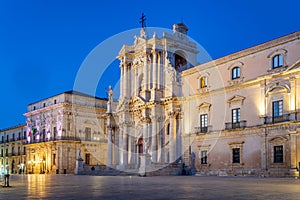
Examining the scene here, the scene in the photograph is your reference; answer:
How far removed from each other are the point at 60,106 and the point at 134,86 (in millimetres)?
16912

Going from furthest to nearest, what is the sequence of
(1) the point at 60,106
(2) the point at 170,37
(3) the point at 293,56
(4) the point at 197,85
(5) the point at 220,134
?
1. (1) the point at 60,106
2. (2) the point at 170,37
3. (4) the point at 197,85
4. (5) the point at 220,134
5. (3) the point at 293,56

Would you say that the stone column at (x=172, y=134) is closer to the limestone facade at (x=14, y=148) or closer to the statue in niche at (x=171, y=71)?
the statue in niche at (x=171, y=71)

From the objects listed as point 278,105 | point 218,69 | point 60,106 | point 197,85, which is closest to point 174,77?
point 197,85

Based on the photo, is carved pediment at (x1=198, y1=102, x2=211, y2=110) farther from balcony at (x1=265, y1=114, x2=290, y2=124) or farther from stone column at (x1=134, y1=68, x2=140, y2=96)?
stone column at (x1=134, y1=68, x2=140, y2=96)

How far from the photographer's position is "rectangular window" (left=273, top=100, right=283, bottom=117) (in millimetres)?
28672

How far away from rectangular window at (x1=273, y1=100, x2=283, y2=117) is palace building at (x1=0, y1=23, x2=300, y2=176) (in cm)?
8

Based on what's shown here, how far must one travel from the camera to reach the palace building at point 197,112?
2853cm

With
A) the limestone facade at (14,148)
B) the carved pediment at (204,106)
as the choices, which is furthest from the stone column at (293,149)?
the limestone facade at (14,148)

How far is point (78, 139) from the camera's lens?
5759 centimetres

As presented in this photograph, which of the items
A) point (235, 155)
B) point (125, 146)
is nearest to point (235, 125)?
point (235, 155)

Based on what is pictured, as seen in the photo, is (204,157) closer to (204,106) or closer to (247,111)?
(204,106)

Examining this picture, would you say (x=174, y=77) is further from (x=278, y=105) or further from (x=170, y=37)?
(x=278, y=105)

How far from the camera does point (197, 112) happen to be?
36.4 metres

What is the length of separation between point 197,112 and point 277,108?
30.0 feet
